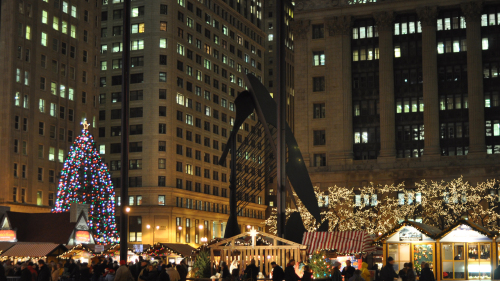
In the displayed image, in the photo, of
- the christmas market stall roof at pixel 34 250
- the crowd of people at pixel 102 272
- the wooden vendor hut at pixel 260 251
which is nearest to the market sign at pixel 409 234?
the wooden vendor hut at pixel 260 251

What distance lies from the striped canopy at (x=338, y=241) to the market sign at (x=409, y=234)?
15.0ft

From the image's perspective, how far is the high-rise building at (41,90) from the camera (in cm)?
8944

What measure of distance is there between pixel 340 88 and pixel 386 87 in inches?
232

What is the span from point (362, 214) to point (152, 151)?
41943 millimetres

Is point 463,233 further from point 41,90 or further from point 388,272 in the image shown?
point 41,90

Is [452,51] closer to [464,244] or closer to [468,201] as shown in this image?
[468,201]

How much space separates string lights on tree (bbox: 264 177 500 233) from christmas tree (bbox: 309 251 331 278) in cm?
4621

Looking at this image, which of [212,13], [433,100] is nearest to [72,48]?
[212,13]

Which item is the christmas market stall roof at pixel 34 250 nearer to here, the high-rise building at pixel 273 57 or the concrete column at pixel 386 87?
the concrete column at pixel 386 87

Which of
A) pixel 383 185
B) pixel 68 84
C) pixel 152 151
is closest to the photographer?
pixel 383 185

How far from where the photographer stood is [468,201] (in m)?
80.1

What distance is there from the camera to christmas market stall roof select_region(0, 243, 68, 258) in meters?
43.4

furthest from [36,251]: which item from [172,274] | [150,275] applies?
[150,275]

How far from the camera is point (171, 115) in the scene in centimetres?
11381
